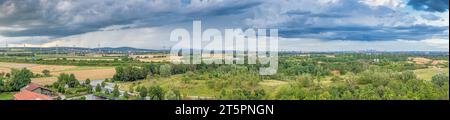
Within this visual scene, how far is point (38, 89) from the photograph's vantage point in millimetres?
12695

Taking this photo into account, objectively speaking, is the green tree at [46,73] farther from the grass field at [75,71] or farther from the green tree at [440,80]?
the green tree at [440,80]

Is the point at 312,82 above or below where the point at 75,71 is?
below

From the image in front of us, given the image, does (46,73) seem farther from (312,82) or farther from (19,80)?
(312,82)

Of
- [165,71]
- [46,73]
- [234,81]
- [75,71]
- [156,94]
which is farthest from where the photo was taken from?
[165,71]

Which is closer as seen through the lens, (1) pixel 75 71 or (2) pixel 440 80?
(2) pixel 440 80

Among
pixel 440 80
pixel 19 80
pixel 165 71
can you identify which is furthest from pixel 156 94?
pixel 165 71

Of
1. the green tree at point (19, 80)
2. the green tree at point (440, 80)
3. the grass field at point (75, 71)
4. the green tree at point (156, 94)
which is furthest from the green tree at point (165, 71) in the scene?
the green tree at point (440, 80)

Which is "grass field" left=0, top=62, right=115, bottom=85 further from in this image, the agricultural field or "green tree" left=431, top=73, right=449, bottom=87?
"green tree" left=431, top=73, right=449, bottom=87

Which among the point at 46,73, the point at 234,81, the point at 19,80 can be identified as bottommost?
the point at 234,81

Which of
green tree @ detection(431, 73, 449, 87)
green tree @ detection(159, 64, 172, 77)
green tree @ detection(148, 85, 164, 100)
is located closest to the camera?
green tree @ detection(148, 85, 164, 100)

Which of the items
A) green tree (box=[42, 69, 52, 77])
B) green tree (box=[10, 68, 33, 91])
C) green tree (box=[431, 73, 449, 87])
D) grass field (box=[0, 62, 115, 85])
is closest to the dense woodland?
green tree (box=[431, 73, 449, 87])
